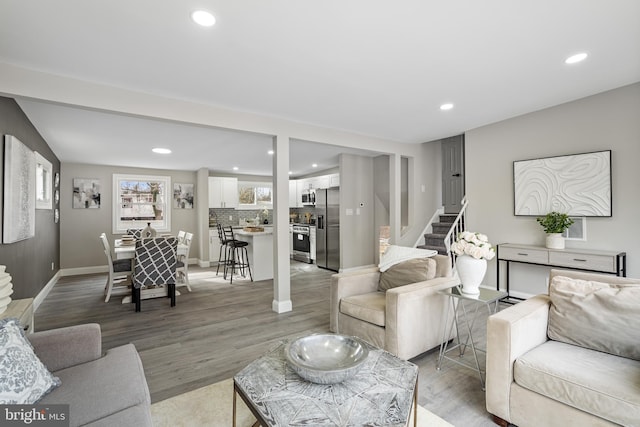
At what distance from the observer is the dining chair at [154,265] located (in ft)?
13.0

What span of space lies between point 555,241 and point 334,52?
3478 mm

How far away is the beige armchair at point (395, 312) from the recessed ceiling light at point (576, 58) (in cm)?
202

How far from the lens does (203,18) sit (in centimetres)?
191

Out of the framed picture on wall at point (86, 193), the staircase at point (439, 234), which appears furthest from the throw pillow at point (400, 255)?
the framed picture on wall at point (86, 193)

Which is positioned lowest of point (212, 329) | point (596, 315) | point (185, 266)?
point (212, 329)

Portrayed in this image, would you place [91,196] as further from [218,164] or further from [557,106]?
[557,106]

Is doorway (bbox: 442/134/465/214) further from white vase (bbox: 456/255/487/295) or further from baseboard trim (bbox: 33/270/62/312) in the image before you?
baseboard trim (bbox: 33/270/62/312)

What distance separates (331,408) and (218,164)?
642 cm

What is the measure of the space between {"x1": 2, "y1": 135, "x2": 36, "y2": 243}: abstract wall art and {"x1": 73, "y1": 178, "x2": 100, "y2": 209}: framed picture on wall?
3.17 metres

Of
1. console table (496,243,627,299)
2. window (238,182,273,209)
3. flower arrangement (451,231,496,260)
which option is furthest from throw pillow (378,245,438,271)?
window (238,182,273,209)

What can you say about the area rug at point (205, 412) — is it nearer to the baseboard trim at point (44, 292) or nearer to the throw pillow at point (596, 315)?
the throw pillow at point (596, 315)

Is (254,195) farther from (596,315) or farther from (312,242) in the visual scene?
(596,315)

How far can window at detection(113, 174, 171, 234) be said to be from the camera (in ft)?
22.9

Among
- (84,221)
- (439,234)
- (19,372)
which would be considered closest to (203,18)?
(19,372)
